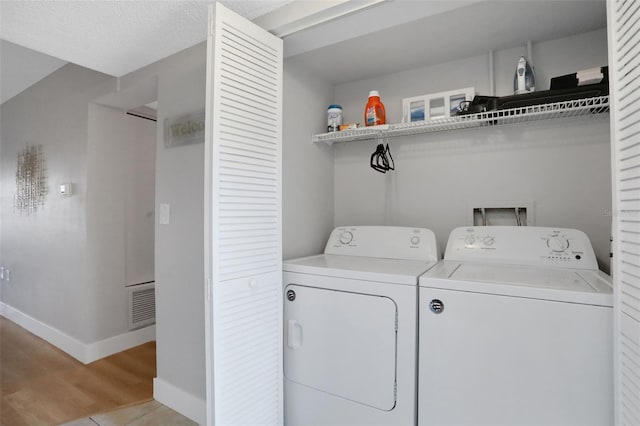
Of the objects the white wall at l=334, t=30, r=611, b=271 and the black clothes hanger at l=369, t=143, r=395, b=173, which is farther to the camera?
the black clothes hanger at l=369, t=143, r=395, b=173

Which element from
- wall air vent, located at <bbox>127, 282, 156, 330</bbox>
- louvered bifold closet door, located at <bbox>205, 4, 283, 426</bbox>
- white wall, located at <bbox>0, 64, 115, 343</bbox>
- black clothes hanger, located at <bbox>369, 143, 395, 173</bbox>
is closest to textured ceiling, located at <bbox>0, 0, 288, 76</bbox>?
louvered bifold closet door, located at <bbox>205, 4, 283, 426</bbox>

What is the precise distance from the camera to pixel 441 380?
135 centimetres

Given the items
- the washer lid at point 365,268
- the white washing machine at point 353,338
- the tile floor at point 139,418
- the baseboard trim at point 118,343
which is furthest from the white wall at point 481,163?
the baseboard trim at point 118,343

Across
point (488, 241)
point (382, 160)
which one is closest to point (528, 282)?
point (488, 241)

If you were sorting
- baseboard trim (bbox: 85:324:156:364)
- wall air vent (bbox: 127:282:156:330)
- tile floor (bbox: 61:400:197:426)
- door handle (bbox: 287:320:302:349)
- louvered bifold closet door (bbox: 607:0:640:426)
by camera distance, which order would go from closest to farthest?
1. louvered bifold closet door (bbox: 607:0:640:426)
2. door handle (bbox: 287:320:302:349)
3. tile floor (bbox: 61:400:197:426)
4. baseboard trim (bbox: 85:324:156:364)
5. wall air vent (bbox: 127:282:156:330)

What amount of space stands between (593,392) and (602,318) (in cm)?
25

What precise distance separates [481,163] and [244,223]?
1.44 m

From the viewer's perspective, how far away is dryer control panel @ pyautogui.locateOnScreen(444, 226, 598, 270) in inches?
62.4

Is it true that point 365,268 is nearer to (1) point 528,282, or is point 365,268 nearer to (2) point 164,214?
(1) point 528,282

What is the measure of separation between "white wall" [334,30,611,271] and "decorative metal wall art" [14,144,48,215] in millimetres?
2951

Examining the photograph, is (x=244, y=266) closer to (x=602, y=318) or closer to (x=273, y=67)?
(x=273, y=67)

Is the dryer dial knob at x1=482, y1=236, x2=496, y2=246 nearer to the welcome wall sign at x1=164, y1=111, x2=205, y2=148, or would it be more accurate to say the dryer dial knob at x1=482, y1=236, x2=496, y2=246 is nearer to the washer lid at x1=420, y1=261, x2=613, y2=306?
the washer lid at x1=420, y1=261, x2=613, y2=306

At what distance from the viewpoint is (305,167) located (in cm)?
216

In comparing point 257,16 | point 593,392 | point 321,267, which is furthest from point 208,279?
point 593,392
